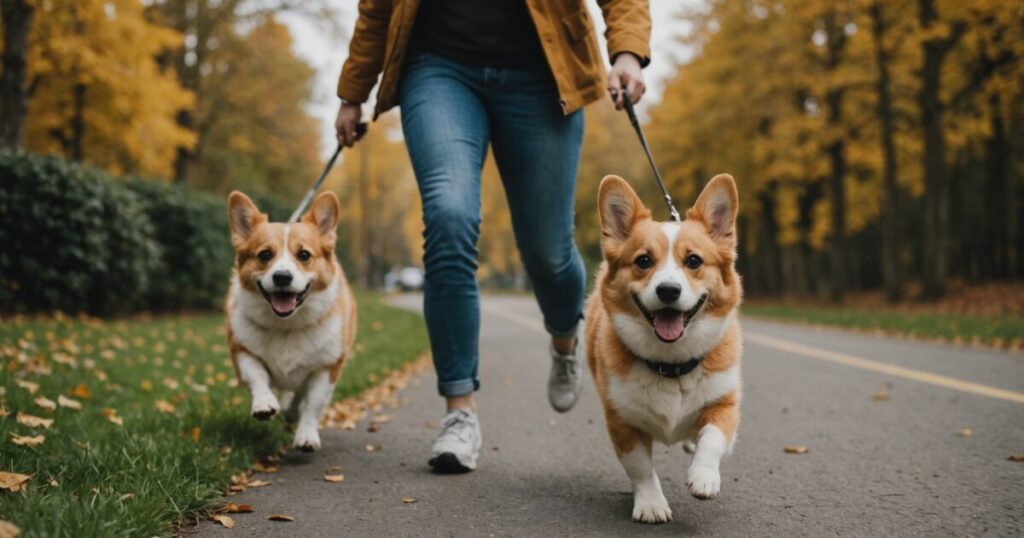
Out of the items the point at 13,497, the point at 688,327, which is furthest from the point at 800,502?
the point at 13,497

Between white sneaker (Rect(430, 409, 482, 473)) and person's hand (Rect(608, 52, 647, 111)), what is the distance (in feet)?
4.48

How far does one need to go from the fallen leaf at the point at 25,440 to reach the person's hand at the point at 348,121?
1771mm

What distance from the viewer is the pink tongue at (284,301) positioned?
355 cm

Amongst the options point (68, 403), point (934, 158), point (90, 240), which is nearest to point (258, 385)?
point (68, 403)

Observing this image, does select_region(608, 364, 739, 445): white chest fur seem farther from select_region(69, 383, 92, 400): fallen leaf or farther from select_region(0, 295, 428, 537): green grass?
select_region(69, 383, 92, 400): fallen leaf

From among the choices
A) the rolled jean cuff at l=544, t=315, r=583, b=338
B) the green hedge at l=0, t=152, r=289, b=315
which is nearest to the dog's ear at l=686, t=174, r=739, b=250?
the rolled jean cuff at l=544, t=315, r=583, b=338

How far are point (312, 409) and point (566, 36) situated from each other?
1933mm

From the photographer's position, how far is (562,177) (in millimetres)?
3439

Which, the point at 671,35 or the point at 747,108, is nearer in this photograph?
the point at 747,108

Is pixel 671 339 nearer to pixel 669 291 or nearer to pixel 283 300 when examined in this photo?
pixel 669 291

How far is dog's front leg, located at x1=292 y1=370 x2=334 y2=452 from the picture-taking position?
3393mm

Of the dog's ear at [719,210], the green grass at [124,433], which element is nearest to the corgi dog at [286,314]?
the green grass at [124,433]

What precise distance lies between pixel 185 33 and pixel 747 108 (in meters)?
13.7

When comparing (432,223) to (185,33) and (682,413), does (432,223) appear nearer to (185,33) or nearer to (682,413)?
(682,413)
